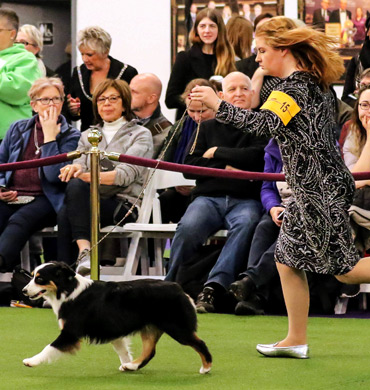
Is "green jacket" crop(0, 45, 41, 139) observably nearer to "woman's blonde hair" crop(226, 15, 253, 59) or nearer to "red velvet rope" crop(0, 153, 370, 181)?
"red velvet rope" crop(0, 153, 370, 181)

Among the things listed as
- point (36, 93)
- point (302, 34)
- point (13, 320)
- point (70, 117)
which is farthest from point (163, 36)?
point (302, 34)

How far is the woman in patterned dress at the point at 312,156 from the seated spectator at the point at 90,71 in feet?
12.8

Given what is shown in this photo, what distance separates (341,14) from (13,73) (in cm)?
400

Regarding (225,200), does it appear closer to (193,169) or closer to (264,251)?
(264,251)

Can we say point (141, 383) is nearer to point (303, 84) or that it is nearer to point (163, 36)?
point (303, 84)

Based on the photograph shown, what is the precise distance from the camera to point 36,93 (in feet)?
25.7

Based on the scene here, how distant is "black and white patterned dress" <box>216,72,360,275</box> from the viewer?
4609mm

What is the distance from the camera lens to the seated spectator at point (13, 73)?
812cm

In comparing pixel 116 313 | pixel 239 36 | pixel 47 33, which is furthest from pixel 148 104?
pixel 47 33

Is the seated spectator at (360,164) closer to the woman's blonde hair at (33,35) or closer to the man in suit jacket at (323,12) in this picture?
the woman's blonde hair at (33,35)

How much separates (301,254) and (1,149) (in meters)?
3.81

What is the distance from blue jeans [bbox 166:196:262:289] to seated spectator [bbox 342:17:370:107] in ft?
5.59

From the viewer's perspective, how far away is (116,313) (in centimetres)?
451

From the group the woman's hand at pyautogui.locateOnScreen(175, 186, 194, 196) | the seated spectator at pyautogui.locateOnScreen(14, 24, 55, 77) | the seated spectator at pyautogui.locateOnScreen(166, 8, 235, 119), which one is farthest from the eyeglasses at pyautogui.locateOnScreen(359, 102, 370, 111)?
the seated spectator at pyautogui.locateOnScreen(14, 24, 55, 77)
